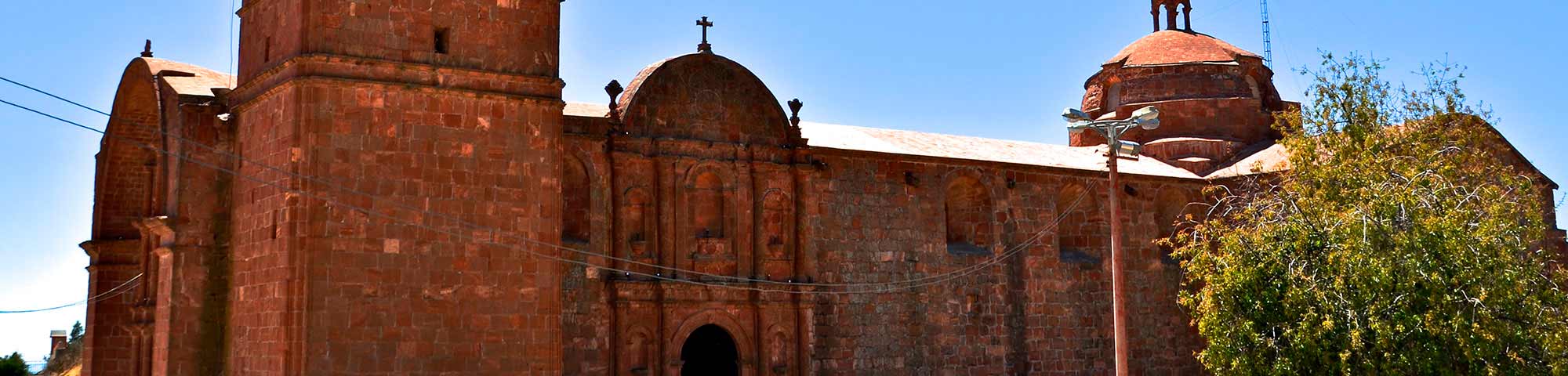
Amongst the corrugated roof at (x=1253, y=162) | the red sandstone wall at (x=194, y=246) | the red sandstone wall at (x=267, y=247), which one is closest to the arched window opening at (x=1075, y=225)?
the corrugated roof at (x=1253, y=162)

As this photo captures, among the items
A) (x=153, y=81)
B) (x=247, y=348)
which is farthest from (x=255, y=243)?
(x=153, y=81)

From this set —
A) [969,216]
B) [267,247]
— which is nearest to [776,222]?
[969,216]

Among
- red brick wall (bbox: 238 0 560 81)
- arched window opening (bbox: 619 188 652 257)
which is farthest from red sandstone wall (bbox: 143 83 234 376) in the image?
arched window opening (bbox: 619 188 652 257)

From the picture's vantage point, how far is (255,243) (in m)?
20.8

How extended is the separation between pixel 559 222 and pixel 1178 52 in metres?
21.4

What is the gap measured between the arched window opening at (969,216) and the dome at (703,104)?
488 cm

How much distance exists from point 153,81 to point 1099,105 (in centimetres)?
2375

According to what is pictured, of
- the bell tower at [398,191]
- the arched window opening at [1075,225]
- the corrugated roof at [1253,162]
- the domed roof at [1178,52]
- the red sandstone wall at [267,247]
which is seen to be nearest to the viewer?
the red sandstone wall at [267,247]

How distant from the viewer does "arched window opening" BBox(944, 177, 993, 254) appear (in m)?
30.0

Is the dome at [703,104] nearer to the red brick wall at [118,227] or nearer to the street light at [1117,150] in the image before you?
the red brick wall at [118,227]

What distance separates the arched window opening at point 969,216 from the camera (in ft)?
98.5

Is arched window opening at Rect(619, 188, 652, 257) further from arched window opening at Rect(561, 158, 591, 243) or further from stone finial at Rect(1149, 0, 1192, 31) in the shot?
stone finial at Rect(1149, 0, 1192, 31)

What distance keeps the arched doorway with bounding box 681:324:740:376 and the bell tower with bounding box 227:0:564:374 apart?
16.4 ft

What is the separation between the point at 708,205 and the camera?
26.4m
